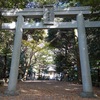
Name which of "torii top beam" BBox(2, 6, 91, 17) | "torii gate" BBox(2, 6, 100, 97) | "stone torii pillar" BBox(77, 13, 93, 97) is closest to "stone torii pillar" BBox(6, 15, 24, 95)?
"torii gate" BBox(2, 6, 100, 97)

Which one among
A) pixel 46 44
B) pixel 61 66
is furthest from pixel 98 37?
pixel 61 66

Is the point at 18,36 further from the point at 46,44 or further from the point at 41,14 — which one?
the point at 46,44

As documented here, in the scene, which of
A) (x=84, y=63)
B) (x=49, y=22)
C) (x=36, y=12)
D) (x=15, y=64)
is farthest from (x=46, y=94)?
(x=36, y=12)

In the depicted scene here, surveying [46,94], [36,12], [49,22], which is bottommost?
[46,94]

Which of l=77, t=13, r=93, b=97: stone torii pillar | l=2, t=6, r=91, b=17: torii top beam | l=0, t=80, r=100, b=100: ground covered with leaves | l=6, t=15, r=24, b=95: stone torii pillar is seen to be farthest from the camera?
l=2, t=6, r=91, b=17: torii top beam

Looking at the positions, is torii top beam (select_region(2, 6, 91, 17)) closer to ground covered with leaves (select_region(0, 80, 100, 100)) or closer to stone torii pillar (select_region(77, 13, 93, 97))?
stone torii pillar (select_region(77, 13, 93, 97))

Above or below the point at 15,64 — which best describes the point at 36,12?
above

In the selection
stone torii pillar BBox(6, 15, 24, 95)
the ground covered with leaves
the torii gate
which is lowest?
the ground covered with leaves

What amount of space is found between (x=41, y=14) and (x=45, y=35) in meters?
12.2

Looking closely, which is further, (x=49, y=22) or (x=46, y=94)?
(x=49, y=22)

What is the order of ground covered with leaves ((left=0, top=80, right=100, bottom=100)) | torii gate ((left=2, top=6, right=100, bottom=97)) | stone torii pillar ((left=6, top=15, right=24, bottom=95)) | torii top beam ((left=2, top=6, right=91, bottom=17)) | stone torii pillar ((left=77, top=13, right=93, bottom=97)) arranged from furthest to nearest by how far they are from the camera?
torii top beam ((left=2, top=6, right=91, bottom=17)) → torii gate ((left=2, top=6, right=100, bottom=97)) → stone torii pillar ((left=6, top=15, right=24, bottom=95)) → stone torii pillar ((left=77, top=13, right=93, bottom=97)) → ground covered with leaves ((left=0, top=80, right=100, bottom=100))

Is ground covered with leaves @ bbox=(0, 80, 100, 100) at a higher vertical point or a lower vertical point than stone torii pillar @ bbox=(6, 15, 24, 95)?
lower

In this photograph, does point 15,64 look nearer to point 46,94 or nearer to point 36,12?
point 46,94

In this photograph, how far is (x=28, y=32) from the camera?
2052 centimetres
